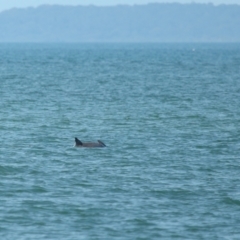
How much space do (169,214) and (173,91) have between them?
3520 cm

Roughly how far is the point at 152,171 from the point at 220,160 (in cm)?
294

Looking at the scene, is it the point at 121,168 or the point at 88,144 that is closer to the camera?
the point at 121,168

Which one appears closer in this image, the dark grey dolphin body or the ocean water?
the ocean water

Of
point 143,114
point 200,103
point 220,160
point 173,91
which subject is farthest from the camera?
point 173,91

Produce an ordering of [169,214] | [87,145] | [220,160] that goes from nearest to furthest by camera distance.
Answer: [169,214] → [220,160] → [87,145]

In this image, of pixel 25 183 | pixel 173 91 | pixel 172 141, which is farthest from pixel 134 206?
pixel 173 91

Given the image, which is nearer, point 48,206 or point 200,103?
point 48,206

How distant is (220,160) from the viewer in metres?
29.7

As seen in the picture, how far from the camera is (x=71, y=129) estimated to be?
37000 mm

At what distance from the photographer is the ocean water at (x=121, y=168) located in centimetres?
2164

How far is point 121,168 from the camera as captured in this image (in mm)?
28047

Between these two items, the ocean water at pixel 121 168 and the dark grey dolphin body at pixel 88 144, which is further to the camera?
the dark grey dolphin body at pixel 88 144

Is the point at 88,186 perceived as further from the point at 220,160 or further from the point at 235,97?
the point at 235,97

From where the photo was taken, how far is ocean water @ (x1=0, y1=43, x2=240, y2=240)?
2164cm
